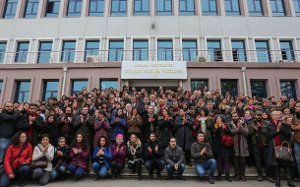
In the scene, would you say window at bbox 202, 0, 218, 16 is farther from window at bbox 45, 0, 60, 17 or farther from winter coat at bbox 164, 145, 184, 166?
winter coat at bbox 164, 145, 184, 166

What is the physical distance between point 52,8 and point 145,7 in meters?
7.82

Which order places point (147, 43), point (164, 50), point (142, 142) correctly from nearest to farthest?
point (142, 142)
point (164, 50)
point (147, 43)

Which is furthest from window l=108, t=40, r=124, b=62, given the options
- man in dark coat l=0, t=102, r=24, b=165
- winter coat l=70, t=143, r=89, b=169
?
winter coat l=70, t=143, r=89, b=169

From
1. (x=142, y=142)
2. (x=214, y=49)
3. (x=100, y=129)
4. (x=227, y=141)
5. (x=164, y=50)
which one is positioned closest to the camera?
(x=227, y=141)

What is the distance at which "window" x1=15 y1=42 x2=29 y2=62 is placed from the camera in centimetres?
1442

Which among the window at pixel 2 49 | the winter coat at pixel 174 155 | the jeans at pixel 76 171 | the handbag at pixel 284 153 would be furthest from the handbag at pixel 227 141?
the window at pixel 2 49

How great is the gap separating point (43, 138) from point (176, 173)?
3.77 m

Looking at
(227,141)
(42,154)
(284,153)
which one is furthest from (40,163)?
(284,153)

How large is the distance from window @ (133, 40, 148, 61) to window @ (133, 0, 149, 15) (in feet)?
8.51

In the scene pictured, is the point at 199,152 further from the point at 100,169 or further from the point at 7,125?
the point at 7,125

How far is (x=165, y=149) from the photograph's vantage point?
17.8 ft

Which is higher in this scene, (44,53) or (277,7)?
(277,7)

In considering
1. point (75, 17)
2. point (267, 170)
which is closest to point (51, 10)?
point (75, 17)

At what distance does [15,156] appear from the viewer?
15.2 ft
